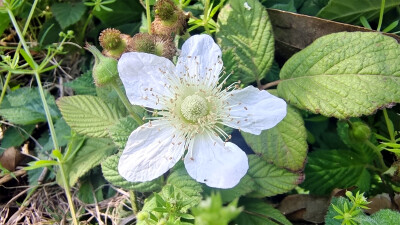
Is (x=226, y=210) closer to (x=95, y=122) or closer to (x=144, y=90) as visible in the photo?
(x=144, y=90)

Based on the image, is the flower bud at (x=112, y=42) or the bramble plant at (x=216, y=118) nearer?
the bramble plant at (x=216, y=118)

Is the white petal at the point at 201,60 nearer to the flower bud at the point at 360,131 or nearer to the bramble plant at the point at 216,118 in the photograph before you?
the bramble plant at the point at 216,118

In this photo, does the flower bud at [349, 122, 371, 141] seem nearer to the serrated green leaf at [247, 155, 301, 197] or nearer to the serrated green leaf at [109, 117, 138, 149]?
the serrated green leaf at [247, 155, 301, 197]

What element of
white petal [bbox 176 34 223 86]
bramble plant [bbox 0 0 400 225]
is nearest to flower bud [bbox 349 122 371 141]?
bramble plant [bbox 0 0 400 225]

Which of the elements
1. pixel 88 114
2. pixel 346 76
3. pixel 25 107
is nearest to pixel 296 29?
pixel 346 76

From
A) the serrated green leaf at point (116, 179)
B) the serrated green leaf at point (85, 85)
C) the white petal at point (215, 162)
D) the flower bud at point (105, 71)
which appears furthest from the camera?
the serrated green leaf at point (85, 85)

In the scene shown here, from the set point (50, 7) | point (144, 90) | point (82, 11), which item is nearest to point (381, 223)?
point (144, 90)

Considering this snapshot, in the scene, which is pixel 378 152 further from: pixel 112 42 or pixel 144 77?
pixel 112 42

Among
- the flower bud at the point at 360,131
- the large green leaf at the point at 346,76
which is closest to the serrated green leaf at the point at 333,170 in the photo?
the flower bud at the point at 360,131

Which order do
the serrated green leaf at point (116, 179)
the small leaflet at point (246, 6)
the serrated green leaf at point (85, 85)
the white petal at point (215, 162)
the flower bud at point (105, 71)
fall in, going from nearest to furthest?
the white petal at point (215, 162), the flower bud at point (105, 71), the serrated green leaf at point (116, 179), the small leaflet at point (246, 6), the serrated green leaf at point (85, 85)
